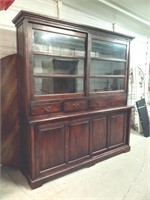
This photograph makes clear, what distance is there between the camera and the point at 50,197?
2.17m

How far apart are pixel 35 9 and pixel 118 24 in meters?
2.26

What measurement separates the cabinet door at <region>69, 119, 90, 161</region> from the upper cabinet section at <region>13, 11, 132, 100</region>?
0.46 metres

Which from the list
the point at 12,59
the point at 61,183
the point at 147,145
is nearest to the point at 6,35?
the point at 12,59

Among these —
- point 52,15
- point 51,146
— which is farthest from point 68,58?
point 51,146

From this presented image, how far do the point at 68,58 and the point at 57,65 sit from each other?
0.21 meters

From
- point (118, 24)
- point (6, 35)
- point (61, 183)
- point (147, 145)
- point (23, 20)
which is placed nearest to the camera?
point (23, 20)

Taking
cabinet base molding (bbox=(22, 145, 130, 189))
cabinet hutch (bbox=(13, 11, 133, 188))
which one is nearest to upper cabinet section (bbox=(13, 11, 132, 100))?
cabinet hutch (bbox=(13, 11, 133, 188))

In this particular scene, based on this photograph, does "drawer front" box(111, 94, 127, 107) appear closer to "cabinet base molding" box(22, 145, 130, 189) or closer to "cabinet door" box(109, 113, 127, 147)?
"cabinet door" box(109, 113, 127, 147)

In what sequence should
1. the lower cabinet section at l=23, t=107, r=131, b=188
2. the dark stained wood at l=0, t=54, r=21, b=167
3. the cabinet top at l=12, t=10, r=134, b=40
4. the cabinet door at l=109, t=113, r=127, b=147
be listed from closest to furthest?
the cabinet top at l=12, t=10, r=134, b=40, the lower cabinet section at l=23, t=107, r=131, b=188, the dark stained wood at l=0, t=54, r=21, b=167, the cabinet door at l=109, t=113, r=127, b=147

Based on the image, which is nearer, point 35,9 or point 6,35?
point 6,35

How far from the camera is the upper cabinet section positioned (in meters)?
Answer: 2.22

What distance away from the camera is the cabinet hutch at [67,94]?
228 centimetres

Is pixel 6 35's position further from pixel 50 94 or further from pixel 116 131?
pixel 116 131

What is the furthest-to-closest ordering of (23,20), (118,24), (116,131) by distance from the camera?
(118,24) → (116,131) → (23,20)
